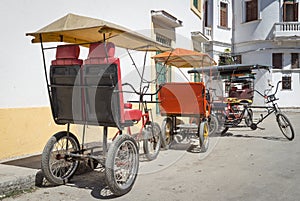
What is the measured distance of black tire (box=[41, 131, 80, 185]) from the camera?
15.4 ft

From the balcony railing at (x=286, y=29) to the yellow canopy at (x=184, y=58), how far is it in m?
16.4

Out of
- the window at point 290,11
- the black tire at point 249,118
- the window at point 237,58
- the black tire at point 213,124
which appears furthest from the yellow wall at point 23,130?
the window at point 290,11

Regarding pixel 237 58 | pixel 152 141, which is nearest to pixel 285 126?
pixel 152 141

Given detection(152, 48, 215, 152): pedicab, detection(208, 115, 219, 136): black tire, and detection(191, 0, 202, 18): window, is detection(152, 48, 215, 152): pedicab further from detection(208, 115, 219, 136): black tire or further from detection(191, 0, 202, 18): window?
detection(191, 0, 202, 18): window

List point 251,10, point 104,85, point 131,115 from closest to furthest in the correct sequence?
point 104,85 → point 131,115 → point 251,10

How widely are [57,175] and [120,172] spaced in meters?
1.07

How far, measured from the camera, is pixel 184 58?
29.3ft

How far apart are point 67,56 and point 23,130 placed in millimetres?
2234

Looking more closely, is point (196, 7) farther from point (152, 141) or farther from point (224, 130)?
point (152, 141)

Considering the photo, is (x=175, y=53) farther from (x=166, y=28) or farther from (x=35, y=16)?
(x=166, y=28)

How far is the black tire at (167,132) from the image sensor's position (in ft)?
24.6

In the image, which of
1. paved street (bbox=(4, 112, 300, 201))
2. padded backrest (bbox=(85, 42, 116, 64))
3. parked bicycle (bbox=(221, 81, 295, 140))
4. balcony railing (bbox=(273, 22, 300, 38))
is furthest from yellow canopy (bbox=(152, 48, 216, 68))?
balcony railing (bbox=(273, 22, 300, 38))

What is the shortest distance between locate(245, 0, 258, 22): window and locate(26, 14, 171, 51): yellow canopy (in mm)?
21473

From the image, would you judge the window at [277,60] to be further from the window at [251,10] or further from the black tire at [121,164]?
the black tire at [121,164]
